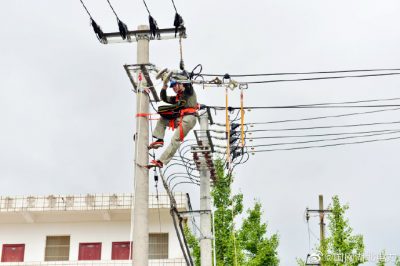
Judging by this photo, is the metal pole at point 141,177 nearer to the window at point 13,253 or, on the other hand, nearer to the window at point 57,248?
the window at point 57,248

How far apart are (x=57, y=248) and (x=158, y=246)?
385cm

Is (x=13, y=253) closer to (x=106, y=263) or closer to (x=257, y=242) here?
(x=106, y=263)

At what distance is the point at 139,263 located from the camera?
1121 centimetres

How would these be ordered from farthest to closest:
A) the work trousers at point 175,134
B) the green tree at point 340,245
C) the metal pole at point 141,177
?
the green tree at point 340,245, the work trousers at point 175,134, the metal pole at point 141,177

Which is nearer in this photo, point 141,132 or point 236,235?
point 141,132

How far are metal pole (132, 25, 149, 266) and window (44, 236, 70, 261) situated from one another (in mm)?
14676

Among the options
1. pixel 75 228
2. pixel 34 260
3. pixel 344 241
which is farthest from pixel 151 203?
pixel 344 241

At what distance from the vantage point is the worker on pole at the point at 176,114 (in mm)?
12492

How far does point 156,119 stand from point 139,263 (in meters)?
2.68

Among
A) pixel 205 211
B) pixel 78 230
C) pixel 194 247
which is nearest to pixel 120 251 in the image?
pixel 78 230

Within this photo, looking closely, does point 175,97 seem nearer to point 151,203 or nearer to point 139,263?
point 139,263

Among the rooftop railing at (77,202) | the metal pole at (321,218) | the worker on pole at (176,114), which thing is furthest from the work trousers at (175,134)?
the metal pole at (321,218)

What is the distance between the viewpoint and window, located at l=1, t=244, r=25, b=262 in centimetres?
2577

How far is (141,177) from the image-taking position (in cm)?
1173
